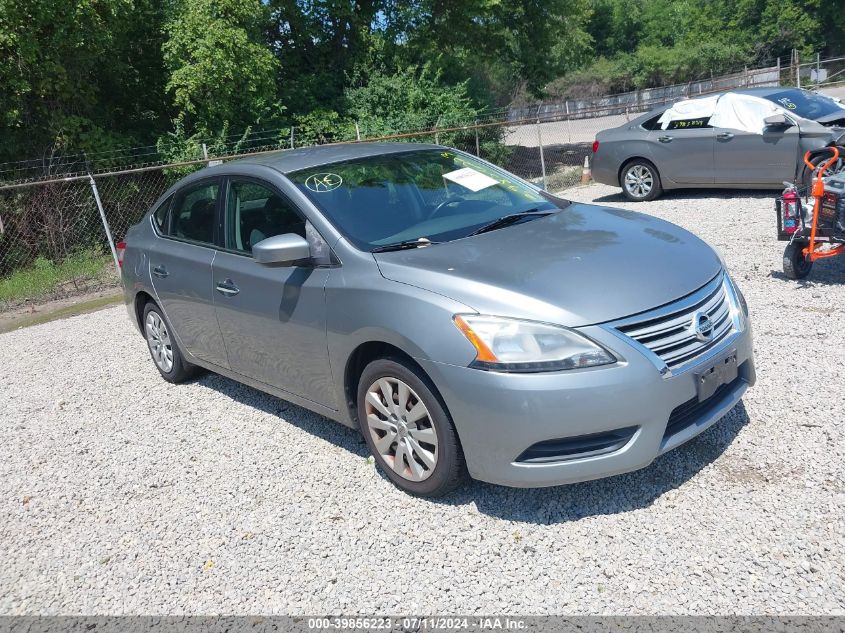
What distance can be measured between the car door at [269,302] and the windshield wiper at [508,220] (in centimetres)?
91

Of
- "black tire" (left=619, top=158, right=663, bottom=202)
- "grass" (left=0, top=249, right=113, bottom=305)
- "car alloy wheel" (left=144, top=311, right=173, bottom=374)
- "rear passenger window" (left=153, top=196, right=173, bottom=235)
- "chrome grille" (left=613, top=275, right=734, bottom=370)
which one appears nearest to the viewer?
Answer: "chrome grille" (left=613, top=275, right=734, bottom=370)

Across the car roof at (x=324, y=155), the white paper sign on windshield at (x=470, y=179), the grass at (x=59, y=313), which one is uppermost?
the car roof at (x=324, y=155)

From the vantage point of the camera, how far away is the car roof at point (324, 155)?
15.3 ft

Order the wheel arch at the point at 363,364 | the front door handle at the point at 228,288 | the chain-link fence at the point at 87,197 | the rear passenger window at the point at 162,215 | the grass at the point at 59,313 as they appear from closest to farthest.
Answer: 1. the wheel arch at the point at 363,364
2. the front door handle at the point at 228,288
3. the rear passenger window at the point at 162,215
4. the grass at the point at 59,313
5. the chain-link fence at the point at 87,197

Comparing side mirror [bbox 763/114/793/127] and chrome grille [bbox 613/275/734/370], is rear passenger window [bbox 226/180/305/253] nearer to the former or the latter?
chrome grille [bbox 613/275/734/370]

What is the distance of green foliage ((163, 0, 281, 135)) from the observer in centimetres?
Result: 1387

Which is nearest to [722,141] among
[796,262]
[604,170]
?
[604,170]

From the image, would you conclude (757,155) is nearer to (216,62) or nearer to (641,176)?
(641,176)

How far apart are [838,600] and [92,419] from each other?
503 centimetres

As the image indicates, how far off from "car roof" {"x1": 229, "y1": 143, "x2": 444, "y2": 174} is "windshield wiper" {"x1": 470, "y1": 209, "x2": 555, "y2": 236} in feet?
3.36

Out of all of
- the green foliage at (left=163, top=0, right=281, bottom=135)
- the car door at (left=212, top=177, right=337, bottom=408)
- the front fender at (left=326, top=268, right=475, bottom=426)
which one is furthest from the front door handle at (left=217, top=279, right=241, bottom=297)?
the green foliage at (left=163, top=0, right=281, bottom=135)

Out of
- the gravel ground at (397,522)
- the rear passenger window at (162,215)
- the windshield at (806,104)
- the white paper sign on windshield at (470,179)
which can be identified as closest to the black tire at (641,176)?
the windshield at (806,104)

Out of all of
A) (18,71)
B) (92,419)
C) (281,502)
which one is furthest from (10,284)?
(281,502)

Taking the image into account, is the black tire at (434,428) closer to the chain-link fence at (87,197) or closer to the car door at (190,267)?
the car door at (190,267)
